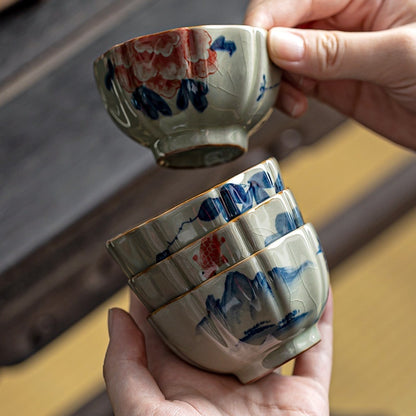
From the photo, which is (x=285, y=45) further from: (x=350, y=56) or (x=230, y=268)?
(x=230, y=268)

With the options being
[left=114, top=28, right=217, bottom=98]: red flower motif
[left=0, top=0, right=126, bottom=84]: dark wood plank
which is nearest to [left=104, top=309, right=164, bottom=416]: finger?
[left=114, top=28, right=217, bottom=98]: red flower motif


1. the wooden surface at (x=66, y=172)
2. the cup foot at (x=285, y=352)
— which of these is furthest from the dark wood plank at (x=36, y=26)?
the cup foot at (x=285, y=352)

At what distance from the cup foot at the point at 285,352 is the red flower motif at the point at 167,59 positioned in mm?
227

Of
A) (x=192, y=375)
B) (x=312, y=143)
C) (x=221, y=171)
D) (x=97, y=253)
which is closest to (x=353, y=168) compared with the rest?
(x=312, y=143)

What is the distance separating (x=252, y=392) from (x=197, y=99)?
28 centimetres

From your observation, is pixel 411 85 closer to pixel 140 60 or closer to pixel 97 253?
pixel 140 60

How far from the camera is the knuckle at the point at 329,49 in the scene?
518mm

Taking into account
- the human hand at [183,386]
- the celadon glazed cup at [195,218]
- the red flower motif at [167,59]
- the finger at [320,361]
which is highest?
the red flower motif at [167,59]

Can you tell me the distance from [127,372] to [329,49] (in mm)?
348

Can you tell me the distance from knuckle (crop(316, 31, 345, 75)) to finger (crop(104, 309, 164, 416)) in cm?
31

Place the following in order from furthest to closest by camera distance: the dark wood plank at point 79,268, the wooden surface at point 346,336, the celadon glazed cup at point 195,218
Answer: the wooden surface at point 346,336
the dark wood plank at point 79,268
the celadon glazed cup at point 195,218

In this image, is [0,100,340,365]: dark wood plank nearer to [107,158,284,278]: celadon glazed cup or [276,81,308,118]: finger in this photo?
[276,81,308,118]: finger

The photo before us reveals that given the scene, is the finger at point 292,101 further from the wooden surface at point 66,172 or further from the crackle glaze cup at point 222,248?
the crackle glaze cup at point 222,248

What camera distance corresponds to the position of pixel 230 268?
1.35 feet
